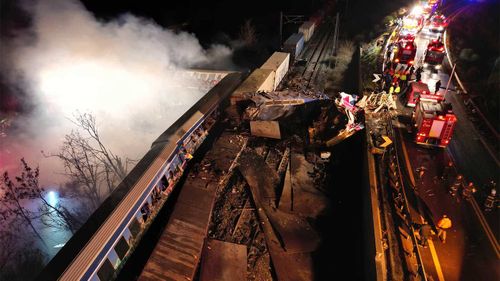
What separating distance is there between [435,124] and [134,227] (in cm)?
1035

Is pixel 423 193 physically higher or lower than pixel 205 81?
lower

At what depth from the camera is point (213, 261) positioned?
6.23m

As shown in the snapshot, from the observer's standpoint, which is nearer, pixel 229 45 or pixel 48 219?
pixel 48 219

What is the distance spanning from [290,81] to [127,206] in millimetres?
12127

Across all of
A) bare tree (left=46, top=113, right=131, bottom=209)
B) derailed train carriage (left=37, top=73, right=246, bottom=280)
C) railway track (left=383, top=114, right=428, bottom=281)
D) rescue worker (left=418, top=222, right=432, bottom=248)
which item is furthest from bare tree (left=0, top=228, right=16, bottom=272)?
rescue worker (left=418, top=222, right=432, bottom=248)

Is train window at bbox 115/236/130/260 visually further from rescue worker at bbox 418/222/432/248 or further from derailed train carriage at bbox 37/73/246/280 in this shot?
rescue worker at bbox 418/222/432/248

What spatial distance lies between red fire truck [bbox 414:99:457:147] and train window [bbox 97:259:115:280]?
419 inches

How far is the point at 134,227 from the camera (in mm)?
6414

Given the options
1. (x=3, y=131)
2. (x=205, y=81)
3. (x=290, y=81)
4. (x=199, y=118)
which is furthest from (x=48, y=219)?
(x=290, y=81)

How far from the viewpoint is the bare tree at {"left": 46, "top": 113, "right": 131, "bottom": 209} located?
1997 centimetres

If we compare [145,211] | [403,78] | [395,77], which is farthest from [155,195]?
[403,78]

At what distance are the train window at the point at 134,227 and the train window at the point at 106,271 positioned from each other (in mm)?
823

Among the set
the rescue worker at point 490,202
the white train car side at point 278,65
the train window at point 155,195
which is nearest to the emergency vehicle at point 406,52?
the white train car side at point 278,65

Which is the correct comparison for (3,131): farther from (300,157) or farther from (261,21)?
(261,21)
